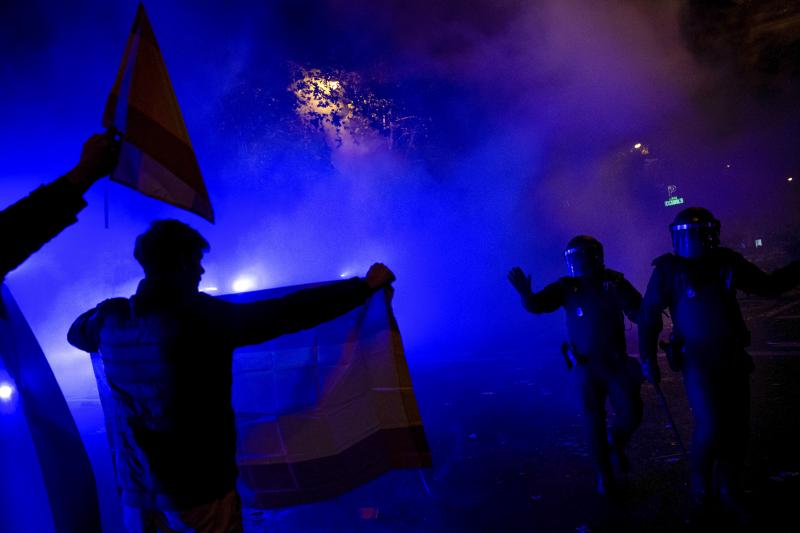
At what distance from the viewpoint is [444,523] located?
342 cm

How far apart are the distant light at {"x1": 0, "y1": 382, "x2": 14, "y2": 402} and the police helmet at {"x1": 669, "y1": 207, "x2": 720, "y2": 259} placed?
149 inches

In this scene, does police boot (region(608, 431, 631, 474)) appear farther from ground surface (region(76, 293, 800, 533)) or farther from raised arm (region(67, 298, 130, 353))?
raised arm (region(67, 298, 130, 353))

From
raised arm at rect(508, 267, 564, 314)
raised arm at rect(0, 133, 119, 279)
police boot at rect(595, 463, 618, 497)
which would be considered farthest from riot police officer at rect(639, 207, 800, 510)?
raised arm at rect(0, 133, 119, 279)

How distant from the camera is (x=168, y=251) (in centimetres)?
171

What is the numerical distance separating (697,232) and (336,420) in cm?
269

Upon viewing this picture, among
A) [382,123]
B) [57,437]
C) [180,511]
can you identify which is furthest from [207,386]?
[382,123]

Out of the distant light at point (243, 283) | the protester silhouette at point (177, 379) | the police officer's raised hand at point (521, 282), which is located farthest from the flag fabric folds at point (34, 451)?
the distant light at point (243, 283)

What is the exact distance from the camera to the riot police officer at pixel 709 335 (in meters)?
3.00

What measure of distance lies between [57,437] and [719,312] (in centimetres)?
377

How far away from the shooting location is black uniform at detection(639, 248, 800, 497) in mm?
2996

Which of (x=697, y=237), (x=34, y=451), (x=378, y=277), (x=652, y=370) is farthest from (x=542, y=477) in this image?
(x=34, y=451)

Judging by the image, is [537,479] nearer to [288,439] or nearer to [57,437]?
[288,439]

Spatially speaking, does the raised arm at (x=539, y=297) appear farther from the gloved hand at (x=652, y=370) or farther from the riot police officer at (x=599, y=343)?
the gloved hand at (x=652, y=370)

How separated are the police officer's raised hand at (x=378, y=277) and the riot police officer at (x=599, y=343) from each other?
1.90 meters
